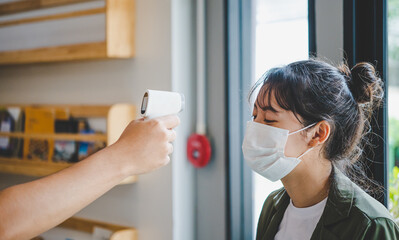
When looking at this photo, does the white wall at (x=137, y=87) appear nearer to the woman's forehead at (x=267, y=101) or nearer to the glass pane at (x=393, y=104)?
the woman's forehead at (x=267, y=101)

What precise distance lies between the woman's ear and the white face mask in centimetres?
2

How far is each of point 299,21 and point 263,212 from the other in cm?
74

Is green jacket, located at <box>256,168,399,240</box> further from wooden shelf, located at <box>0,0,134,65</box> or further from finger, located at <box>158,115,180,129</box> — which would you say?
wooden shelf, located at <box>0,0,134,65</box>

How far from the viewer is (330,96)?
130cm

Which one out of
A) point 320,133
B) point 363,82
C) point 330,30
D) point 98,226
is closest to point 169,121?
point 320,133

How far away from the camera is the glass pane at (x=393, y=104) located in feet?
4.88

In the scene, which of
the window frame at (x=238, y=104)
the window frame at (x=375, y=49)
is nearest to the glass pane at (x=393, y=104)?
the window frame at (x=375, y=49)

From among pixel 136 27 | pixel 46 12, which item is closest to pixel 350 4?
pixel 136 27

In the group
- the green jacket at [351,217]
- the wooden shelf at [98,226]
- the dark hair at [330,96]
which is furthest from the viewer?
the wooden shelf at [98,226]

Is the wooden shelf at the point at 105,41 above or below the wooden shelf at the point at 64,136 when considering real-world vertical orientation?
above

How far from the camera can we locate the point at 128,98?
2.10 m

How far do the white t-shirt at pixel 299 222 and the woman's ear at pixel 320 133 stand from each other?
16 cm

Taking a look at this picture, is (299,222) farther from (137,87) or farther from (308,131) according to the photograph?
(137,87)

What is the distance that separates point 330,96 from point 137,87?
3.27ft
